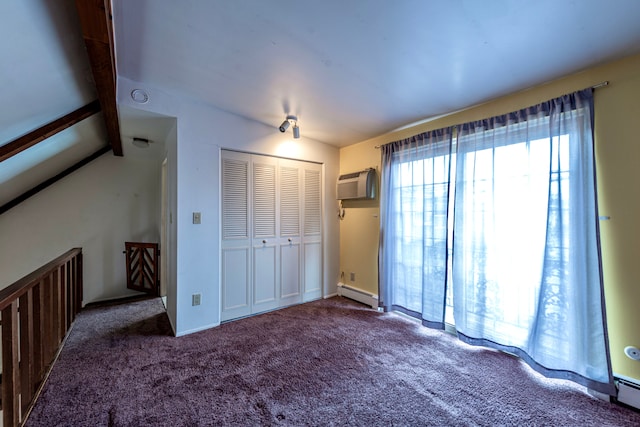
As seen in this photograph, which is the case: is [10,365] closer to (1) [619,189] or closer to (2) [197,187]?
(2) [197,187]

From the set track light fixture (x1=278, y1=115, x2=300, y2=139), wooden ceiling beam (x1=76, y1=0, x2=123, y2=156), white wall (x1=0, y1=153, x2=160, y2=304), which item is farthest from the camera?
white wall (x1=0, y1=153, x2=160, y2=304)

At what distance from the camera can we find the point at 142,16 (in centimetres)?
164

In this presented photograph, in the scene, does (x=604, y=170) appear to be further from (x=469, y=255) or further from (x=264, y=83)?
(x=264, y=83)

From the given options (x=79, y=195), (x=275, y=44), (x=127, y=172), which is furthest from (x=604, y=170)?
(x=79, y=195)

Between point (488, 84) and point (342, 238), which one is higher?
point (488, 84)

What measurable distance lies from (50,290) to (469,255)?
3.62m

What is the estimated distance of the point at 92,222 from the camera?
3.87 meters

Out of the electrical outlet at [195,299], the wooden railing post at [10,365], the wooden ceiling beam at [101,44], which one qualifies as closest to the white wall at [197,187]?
the electrical outlet at [195,299]

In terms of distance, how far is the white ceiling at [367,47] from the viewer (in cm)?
144

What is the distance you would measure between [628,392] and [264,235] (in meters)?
3.23

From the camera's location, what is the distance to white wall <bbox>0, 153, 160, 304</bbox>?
3.47m

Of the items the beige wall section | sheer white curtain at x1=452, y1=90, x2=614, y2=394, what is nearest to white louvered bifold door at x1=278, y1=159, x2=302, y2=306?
sheer white curtain at x1=452, y1=90, x2=614, y2=394

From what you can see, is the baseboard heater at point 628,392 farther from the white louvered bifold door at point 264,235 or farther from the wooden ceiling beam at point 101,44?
the wooden ceiling beam at point 101,44

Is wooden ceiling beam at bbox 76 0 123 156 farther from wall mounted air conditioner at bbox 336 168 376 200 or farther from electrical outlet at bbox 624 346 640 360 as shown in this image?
electrical outlet at bbox 624 346 640 360
